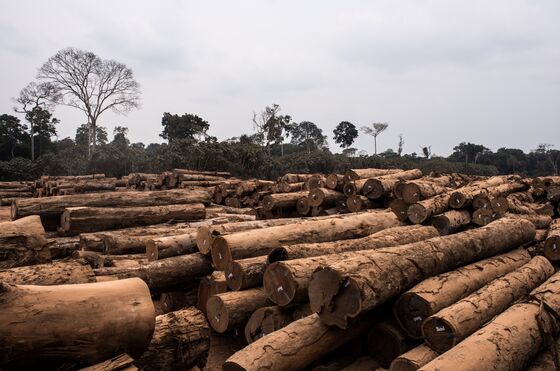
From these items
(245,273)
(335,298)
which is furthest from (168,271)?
(335,298)

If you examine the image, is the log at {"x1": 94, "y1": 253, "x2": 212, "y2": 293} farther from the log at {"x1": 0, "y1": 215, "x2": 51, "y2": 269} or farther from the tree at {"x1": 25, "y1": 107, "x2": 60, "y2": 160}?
the tree at {"x1": 25, "y1": 107, "x2": 60, "y2": 160}

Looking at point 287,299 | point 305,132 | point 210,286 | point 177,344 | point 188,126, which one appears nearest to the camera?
point 177,344

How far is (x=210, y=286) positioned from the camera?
5055 mm

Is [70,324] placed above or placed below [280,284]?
above

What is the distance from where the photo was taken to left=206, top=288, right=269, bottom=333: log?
425 cm

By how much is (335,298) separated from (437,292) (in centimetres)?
97

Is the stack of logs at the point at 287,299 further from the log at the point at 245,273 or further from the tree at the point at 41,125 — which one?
the tree at the point at 41,125

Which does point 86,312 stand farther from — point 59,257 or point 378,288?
point 59,257

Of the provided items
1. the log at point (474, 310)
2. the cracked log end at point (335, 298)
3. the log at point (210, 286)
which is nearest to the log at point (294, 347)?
the cracked log end at point (335, 298)

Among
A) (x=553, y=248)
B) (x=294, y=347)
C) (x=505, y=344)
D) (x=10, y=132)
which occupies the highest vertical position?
(x=10, y=132)

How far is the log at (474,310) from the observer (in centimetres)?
312

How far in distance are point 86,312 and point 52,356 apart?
0.29 m

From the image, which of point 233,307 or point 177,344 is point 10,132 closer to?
point 233,307

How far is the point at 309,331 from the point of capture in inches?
132
